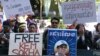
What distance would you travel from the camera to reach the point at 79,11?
8555mm

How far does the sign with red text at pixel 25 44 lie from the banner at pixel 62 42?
9.1 inches

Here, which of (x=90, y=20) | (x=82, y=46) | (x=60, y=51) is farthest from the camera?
(x=90, y=20)

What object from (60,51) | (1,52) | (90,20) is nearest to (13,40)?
(1,52)

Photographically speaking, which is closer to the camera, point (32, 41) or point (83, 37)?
point (32, 41)

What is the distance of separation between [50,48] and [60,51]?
199 millimetres

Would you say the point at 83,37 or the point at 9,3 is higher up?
the point at 9,3

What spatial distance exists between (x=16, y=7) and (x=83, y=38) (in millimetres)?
1662

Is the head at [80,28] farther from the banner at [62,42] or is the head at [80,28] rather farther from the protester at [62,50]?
the protester at [62,50]

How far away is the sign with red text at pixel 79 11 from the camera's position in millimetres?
8445

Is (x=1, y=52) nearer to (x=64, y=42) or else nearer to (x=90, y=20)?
(x=64, y=42)

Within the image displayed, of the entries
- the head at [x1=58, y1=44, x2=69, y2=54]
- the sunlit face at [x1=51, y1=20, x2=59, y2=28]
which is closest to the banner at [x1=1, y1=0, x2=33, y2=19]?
the sunlit face at [x1=51, y1=20, x2=59, y2=28]

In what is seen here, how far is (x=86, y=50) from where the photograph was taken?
24.0 ft

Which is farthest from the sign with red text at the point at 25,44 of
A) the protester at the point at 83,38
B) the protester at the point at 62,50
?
the protester at the point at 83,38

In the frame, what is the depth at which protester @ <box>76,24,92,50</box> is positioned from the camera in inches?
311
